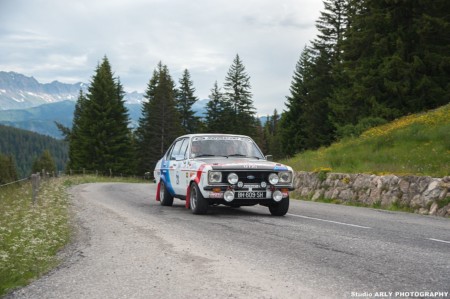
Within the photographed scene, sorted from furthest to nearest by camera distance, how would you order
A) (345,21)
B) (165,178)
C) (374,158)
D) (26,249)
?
1. (345,21)
2. (374,158)
3. (165,178)
4. (26,249)

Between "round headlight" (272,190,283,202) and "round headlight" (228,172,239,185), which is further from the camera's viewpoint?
"round headlight" (272,190,283,202)

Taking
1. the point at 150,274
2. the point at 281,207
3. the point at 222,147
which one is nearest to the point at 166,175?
the point at 222,147

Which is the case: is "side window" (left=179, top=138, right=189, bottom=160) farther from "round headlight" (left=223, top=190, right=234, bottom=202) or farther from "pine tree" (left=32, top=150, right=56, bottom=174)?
"pine tree" (left=32, top=150, right=56, bottom=174)

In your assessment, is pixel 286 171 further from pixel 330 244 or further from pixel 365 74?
pixel 365 74

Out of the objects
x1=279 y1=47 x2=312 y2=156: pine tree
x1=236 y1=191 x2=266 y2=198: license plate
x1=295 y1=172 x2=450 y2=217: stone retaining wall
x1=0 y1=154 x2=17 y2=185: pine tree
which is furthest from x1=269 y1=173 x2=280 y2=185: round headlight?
x1=0 y1=154 x2=17 y2=185: pine tree

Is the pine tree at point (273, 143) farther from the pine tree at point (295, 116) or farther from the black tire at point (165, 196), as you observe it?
the black tire at point (165, 196)

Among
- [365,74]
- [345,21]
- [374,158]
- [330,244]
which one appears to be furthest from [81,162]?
[330,244]

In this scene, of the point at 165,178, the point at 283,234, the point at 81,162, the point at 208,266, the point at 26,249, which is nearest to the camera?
the point at 208,266

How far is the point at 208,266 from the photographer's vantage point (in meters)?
5.58

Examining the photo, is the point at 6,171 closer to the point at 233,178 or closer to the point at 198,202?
the point at 198,202

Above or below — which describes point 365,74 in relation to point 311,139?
above

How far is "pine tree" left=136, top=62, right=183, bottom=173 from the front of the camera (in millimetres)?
62469

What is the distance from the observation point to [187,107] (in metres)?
71.9

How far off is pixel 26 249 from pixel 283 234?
13.4 ft
